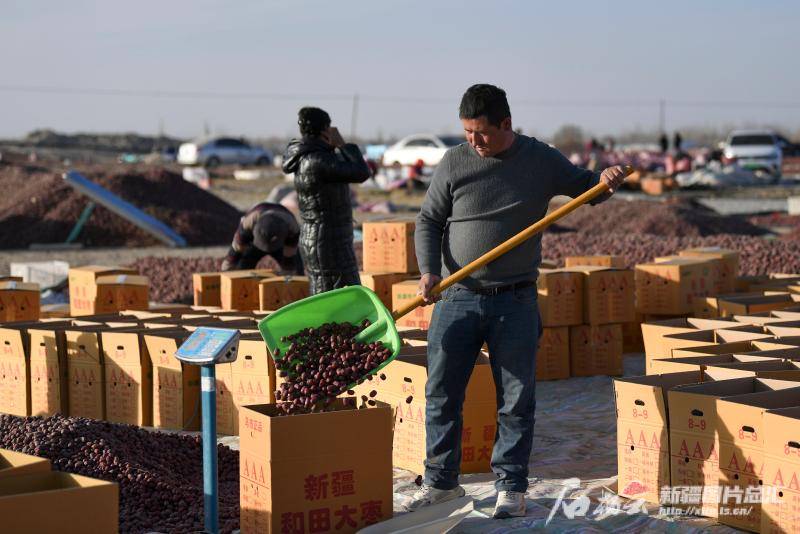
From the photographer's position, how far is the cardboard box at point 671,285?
8.91 metres

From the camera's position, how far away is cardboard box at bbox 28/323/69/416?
7.27 meters

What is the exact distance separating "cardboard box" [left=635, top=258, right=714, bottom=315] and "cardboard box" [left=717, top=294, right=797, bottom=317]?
62 centimetres

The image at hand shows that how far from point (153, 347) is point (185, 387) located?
1.03ft

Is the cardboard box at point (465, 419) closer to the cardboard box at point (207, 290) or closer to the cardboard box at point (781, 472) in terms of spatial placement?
the cardboard box at point (781, 472)

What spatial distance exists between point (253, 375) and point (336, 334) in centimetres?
188

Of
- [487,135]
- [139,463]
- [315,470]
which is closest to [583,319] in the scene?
[139,463]

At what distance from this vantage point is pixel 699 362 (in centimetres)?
565

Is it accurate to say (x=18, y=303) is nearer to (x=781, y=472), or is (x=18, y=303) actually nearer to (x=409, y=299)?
(x=409, y=299)

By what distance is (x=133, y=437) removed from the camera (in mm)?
5852

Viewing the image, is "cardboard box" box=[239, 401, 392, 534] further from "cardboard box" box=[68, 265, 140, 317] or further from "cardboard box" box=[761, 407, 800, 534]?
"cardboard box" box=[68, 265, 140, 317]

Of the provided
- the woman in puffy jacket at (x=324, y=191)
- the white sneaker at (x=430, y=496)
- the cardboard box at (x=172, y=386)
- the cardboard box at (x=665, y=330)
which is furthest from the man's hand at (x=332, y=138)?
the white sneaker at (x=430, y=496)

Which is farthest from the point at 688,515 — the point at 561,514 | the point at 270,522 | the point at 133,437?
the point at 133,437

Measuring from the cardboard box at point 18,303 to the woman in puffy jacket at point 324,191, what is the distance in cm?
272

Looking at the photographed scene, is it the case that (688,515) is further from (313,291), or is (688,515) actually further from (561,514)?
(313,291)
